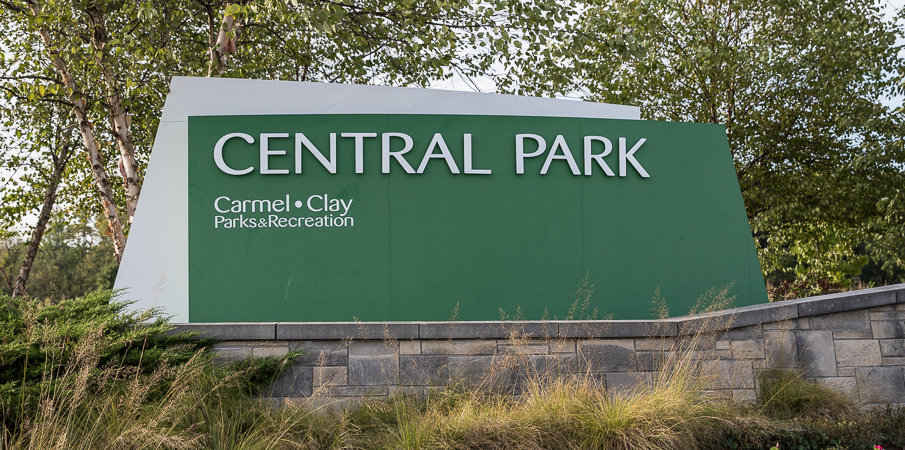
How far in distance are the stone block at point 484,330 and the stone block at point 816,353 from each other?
2021 mm

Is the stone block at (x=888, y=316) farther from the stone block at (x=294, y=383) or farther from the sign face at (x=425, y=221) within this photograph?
the stone block at (x=294, y=383)

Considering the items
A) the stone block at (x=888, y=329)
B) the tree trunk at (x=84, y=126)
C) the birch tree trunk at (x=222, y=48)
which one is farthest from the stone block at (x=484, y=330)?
the tree trunk at (x=84, y=126)

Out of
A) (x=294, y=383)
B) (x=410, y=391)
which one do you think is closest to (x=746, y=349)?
(x=410, y=391)

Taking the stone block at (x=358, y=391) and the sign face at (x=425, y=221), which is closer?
the stone block at (x=358, y=391)

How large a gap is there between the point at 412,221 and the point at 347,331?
190 centimetres

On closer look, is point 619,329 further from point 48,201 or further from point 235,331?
point 48,201

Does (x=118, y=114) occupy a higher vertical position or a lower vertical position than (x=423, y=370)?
higher

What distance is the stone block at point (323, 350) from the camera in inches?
191

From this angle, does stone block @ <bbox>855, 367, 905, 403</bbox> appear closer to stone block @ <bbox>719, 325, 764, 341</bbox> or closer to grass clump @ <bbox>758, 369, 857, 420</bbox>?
grass clump @ <bbox>758, 369, 857, 420</bbox>

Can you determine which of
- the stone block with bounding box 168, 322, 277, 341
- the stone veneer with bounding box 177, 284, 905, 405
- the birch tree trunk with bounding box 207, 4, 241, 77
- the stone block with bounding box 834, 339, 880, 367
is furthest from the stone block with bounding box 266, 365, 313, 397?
the birch tree trunk with bounding box 207, 4, 241, 77

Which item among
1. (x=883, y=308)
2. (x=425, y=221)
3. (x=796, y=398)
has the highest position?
(x=425, y=221)

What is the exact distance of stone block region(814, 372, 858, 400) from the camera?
510cm

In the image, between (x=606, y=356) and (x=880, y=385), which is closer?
(x=606, y=356)

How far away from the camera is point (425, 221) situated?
6.51 m
